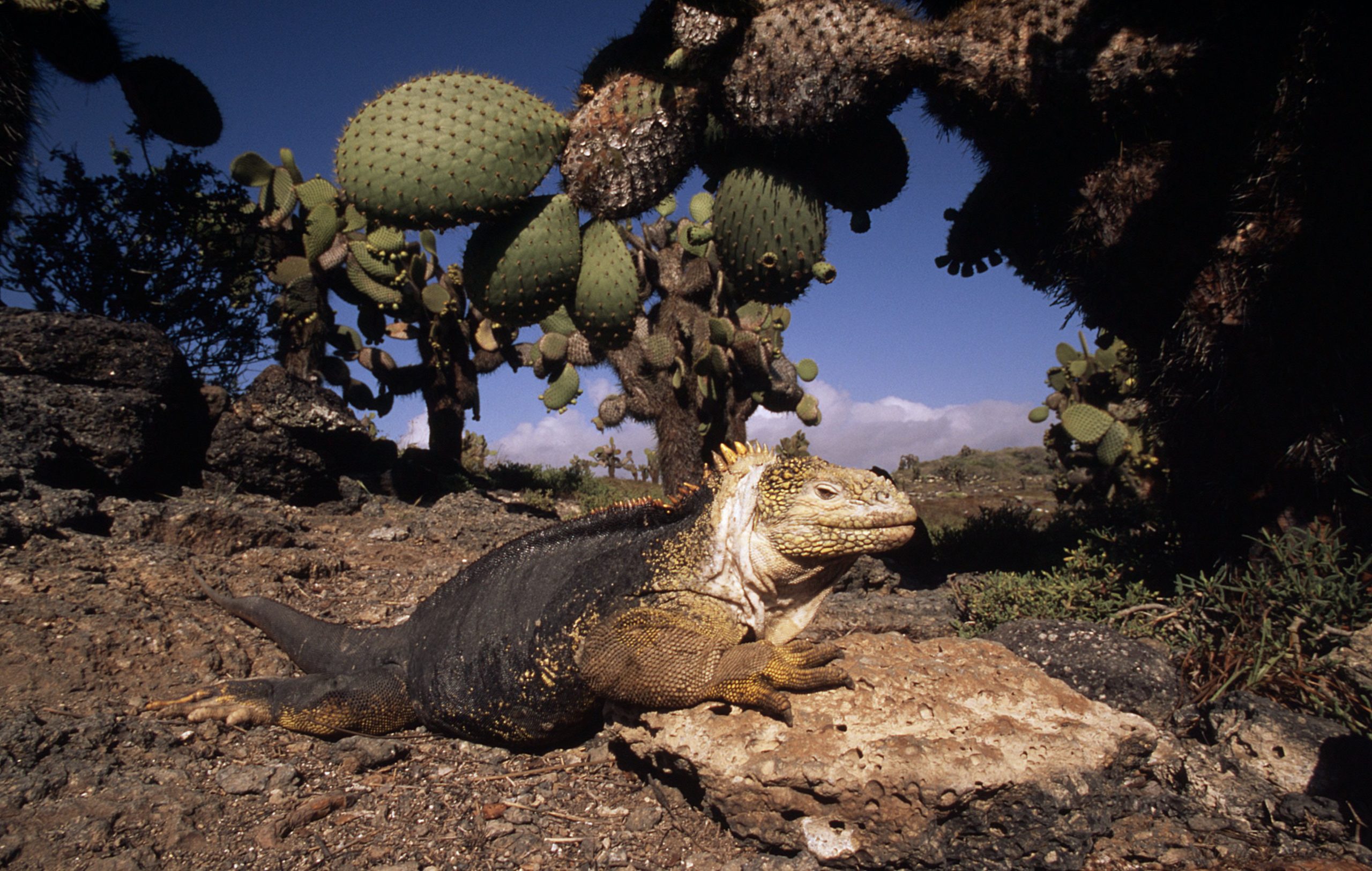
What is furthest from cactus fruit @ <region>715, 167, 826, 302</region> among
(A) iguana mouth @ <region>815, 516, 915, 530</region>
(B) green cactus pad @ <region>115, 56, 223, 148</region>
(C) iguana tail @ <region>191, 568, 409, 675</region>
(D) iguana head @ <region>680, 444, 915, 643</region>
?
(B) green cactus pad @ <region>115, 56, 223, 148</region>

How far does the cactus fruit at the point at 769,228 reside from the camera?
5.34 metres

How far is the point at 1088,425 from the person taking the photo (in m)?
8.84

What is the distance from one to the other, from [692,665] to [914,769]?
35.3 inches

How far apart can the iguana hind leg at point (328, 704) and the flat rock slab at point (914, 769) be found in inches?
54.0

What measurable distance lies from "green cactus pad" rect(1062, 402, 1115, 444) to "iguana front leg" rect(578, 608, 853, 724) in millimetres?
7024

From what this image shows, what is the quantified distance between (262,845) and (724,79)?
4.84 metres

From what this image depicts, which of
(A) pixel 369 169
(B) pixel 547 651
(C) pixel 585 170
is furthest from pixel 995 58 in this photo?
(B) pixel 547 651

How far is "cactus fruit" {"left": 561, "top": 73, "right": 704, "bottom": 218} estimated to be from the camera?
202 inches

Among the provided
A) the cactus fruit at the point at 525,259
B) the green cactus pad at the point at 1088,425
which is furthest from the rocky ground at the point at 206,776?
the green cactus pad at the point at 1088,425

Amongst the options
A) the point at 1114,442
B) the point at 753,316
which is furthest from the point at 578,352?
the point at 1114,442

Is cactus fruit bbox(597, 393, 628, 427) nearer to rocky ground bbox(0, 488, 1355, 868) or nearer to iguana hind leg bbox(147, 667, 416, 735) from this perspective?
rocky ground bbox(0, 488, 1355, 868)

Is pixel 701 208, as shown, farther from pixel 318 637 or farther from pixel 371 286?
pixel 371 286

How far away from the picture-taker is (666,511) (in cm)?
347

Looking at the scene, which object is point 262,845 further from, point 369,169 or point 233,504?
point 233,504
